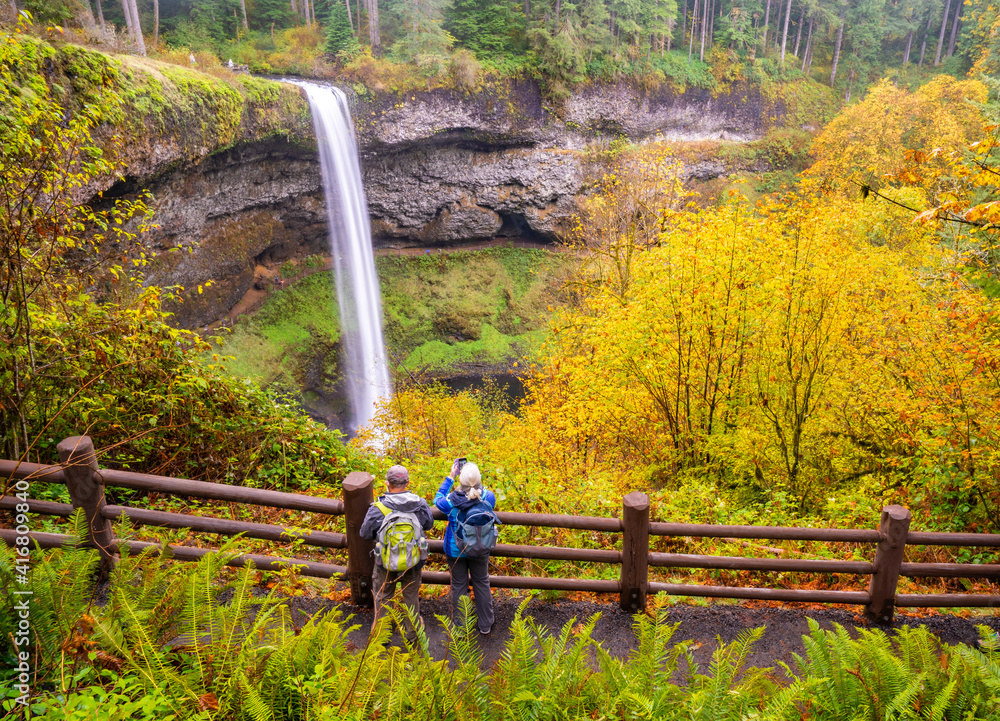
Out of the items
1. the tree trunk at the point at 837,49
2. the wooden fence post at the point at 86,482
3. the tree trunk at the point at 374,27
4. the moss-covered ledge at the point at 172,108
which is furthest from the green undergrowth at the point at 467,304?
the tree trunk at the point at 837,49

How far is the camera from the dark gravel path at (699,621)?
462 cm

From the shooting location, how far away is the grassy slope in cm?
2800

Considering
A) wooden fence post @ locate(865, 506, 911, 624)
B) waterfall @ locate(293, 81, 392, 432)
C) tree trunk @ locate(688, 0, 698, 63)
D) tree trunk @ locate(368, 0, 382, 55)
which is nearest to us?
wooden fence post @ locate(865, 506, 911, 624)

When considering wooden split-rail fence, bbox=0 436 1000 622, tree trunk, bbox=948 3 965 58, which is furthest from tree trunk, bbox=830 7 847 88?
wooden split-rail fence, bbox=0 436 1000 622

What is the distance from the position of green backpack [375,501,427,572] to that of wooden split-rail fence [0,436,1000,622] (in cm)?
43

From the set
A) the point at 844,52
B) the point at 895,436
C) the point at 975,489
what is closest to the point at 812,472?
the point at 895,436

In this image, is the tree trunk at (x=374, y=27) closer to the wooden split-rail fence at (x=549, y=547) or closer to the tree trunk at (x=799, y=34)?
the wooden split-rail fence at (x=549, y=547)

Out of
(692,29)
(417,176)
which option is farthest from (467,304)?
(692,29)

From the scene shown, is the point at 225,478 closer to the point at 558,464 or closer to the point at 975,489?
the point at 558,464

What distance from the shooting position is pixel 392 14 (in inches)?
1323

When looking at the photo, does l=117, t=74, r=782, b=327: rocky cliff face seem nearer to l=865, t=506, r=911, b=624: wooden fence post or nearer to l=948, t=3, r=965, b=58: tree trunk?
l=948, t=3, r=965, b=58: tree trunk

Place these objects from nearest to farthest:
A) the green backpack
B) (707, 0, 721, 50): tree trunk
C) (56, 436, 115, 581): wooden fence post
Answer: the green backpack
(56, 436, 115, 581): wooden fence post
(707, 0, 721, 50): tree trunk

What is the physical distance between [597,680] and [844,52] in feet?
193

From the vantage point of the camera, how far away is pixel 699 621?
4992 millimetres
